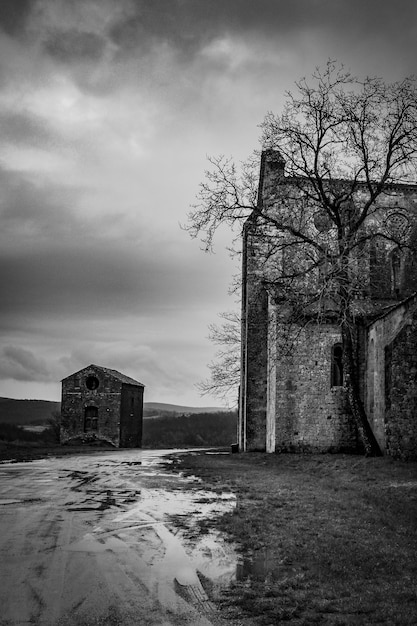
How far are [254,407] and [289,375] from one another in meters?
4.11

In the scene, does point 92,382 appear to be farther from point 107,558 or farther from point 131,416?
point 107,558

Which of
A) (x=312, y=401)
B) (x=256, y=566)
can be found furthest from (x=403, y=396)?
(x=256, y=566)

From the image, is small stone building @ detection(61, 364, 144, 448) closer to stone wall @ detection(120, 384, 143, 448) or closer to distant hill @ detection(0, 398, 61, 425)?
stone wall @ detection(120, 384, 143, 448)

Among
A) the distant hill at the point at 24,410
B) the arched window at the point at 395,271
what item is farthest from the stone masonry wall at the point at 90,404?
the distant hill at the point at 24,410

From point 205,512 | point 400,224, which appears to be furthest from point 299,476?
point 400,224

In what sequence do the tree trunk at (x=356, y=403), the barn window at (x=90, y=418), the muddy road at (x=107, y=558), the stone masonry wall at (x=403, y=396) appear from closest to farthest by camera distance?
1. the muddy road at (x=107, y=558)
2. the stone masonry wall at (x=403, y=396)
3. the tree trunk at (x=356, y=403)
4. the barn window at (x=90, y=418)

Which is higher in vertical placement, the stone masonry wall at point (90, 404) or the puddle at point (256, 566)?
the stone masonry wall at point (90, 404)

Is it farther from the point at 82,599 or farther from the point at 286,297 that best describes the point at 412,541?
the point at 286,297

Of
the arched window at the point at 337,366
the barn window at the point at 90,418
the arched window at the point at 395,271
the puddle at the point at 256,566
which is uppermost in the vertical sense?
the arched window at the point at 395,271

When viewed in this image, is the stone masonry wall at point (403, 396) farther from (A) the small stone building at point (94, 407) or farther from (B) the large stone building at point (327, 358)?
(A) the small stone building at point (94, 407)

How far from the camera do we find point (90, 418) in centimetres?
4819

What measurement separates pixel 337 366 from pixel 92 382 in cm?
2797

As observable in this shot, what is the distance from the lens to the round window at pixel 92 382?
4847cm

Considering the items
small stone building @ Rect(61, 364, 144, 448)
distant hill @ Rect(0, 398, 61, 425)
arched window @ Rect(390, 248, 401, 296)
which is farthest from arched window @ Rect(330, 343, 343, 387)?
distant hill @ Rect(0, 398, 61, 425)
